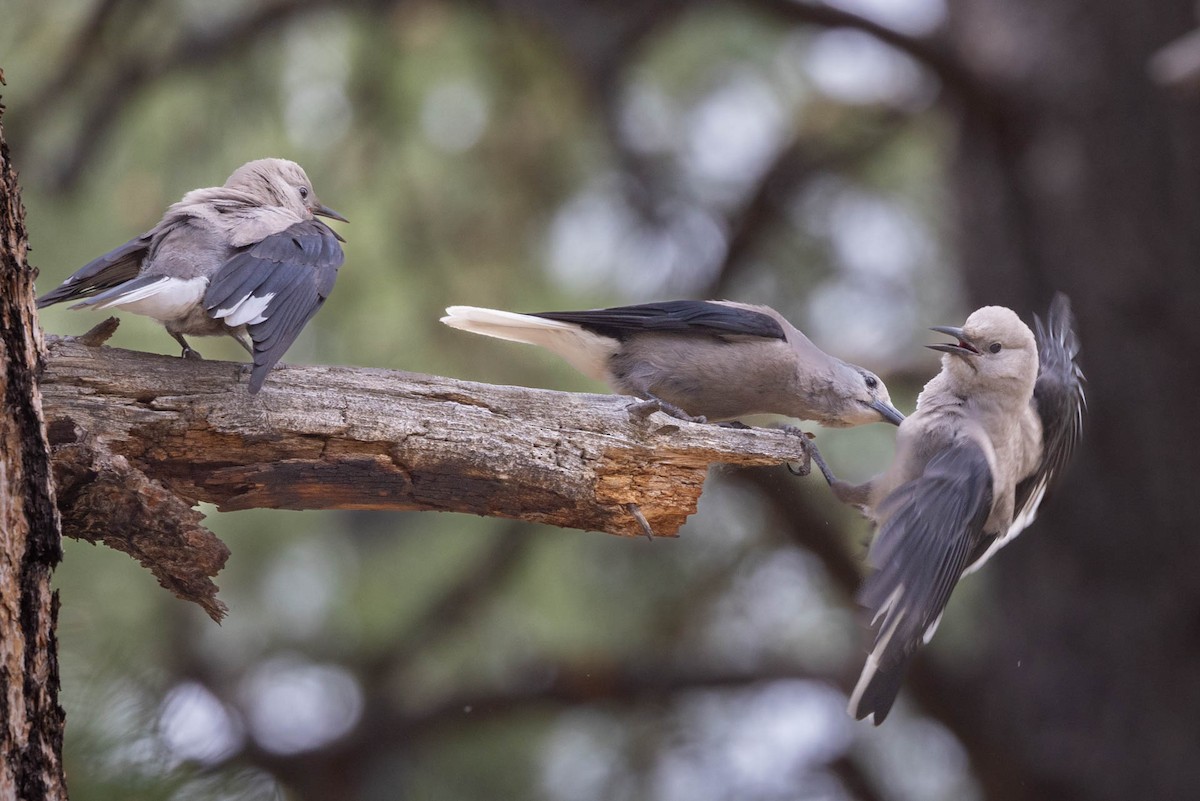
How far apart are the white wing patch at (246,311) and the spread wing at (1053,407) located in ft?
4.32

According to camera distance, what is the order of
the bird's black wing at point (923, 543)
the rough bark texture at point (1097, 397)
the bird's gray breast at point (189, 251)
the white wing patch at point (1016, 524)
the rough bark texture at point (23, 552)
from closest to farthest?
1. the rough bark texture at point (23, 552)
2. the bird's black wing at point (923, 543)
3. the bird's gray breast at point (189, 251)
4. the white wing patch at point (1016, 524)
5. the rough bark texture at point (1097, 397)

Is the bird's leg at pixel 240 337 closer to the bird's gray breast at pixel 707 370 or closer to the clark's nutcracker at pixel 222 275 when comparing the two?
the clark's nutcracker at pixel 222 275

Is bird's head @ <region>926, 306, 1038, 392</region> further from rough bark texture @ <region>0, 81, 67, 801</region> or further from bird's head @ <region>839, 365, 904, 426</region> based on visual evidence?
rough bark texture @ <region>0, 81, 67, 801</region>

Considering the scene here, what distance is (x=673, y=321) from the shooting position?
2438mm

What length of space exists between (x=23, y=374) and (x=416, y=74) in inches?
141

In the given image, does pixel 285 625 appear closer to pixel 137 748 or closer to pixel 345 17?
pixel 345 17

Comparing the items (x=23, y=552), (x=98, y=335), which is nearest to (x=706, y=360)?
(x=98, y=335)

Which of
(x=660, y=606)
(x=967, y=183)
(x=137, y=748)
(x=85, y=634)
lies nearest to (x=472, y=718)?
(x=660, y=606)

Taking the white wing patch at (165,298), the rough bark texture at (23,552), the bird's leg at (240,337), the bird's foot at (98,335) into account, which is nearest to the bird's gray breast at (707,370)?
the bird's leg at (240,337)

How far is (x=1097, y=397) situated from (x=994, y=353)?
2415mm

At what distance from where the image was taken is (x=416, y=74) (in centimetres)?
494

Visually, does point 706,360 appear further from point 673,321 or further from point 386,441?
point 386,441

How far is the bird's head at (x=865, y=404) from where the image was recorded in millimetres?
2414

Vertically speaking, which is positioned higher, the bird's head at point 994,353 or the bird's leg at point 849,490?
the bird's head at point 994,353
